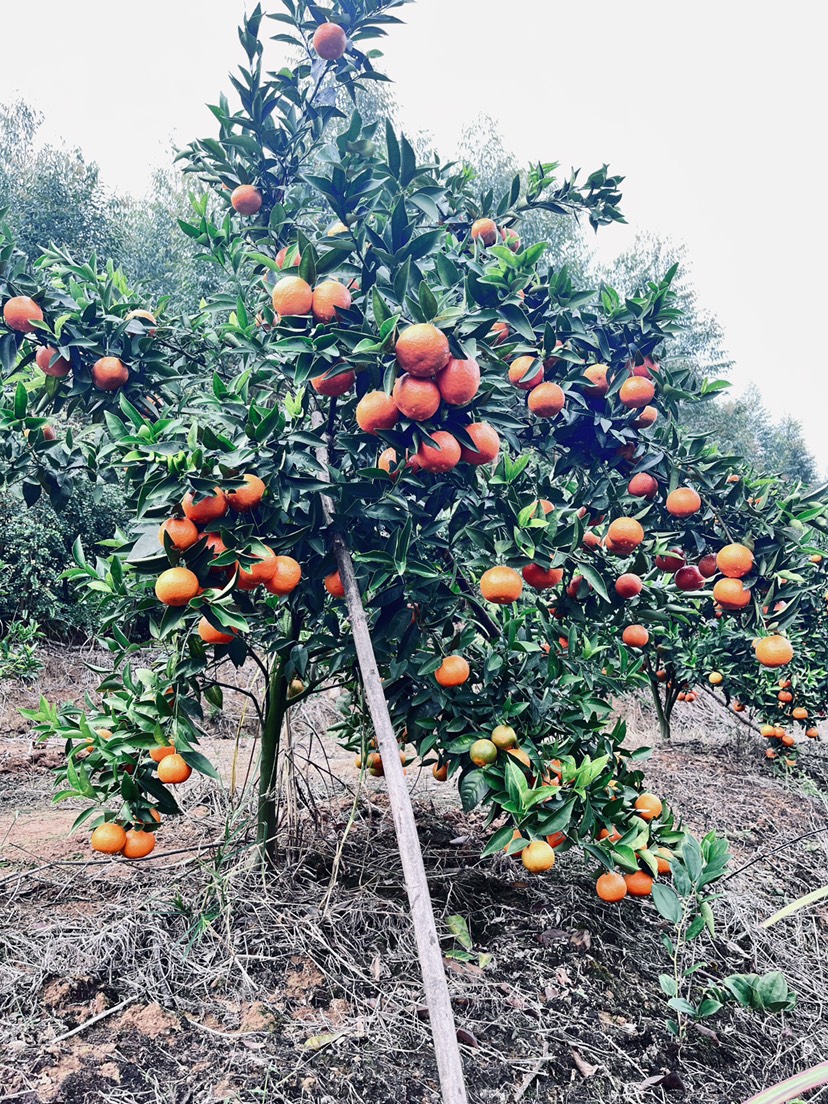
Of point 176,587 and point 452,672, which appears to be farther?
point 452,672

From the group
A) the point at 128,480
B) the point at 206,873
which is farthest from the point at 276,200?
the point at 206,873

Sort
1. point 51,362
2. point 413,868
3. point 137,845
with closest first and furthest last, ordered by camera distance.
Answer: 1. point 413,868
2. point 137,845
3. point 51,362

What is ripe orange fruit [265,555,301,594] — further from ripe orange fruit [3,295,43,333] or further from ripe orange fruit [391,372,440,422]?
ripe orange fruit [3,295,43,333]

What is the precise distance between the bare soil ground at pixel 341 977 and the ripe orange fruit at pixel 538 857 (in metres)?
0.51

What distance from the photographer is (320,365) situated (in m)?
1.58

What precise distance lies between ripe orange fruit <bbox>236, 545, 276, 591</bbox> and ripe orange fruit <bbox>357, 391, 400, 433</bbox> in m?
0.36

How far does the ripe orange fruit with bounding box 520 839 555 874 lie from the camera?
171cm

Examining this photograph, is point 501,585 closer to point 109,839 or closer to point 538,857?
point 538,857

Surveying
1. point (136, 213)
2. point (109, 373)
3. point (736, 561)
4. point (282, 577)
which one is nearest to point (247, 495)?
point (282, 577)

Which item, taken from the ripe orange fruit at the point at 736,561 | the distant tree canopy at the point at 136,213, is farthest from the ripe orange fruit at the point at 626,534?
the distant tree canopy at the point at 136,213

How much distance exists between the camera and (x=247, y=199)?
6.98ft

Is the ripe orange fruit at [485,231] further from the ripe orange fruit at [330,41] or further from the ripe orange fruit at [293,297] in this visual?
the ripe orange fruit at [293,297]

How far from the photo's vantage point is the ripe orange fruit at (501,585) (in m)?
1.74

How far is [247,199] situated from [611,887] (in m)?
2.32
